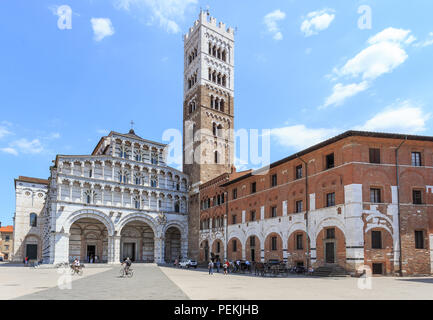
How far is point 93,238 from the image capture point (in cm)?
5294

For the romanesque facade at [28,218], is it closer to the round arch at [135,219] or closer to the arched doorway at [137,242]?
the arched doorway at [137,242]

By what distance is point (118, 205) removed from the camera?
167ft

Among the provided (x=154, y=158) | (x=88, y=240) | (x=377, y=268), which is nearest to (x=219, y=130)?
(x=154, y=158)

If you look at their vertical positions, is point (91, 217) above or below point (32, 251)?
above

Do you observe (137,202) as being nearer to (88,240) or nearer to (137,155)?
(137,155)

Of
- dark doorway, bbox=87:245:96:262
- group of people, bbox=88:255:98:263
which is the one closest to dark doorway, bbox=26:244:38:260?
dark doorway, bbox=87:245:96:262

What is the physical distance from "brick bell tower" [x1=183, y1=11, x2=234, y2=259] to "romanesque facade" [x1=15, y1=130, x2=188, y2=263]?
3192 mm

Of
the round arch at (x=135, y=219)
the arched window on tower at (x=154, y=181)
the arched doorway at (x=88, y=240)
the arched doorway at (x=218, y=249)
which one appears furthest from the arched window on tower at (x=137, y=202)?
the arched doorway at (x=218, y=249)

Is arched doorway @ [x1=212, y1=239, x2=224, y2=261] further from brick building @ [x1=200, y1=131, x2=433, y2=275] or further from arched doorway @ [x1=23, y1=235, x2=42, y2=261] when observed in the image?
arched doorway @ [x1=23, y1=235, x2=42, y2=261]

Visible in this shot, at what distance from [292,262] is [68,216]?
27761mm

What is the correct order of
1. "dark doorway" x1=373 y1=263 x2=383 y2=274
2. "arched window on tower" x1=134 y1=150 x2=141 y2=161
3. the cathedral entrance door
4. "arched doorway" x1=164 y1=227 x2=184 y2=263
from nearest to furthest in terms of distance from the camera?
"dark doorway" x1=373 y1=263 x2=383 y2=274 < "arched window on tower" x1=134 y1=150 x2=141 y2=161 < the cathedral entrance door < "arched doorway" x1=164 y1=227 x2=184 y2=263

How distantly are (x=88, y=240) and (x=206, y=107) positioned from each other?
24935mm

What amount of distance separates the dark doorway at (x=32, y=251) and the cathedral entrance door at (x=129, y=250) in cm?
2448

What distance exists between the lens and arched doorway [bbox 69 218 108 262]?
168 ft
